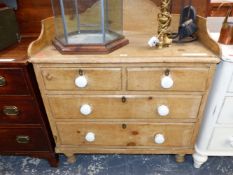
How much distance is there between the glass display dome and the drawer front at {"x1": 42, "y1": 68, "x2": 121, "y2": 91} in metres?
0.10

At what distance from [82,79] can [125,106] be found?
0.30 meters

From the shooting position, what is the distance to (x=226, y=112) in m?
1.17

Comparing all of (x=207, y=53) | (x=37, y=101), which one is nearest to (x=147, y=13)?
(x=207, y=53)

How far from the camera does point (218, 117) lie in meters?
1.19

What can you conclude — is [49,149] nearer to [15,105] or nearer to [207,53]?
[15,105]

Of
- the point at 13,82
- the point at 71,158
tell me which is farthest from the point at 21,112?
the point at 71,158

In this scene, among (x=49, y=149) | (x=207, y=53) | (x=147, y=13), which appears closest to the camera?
(x=207, y=53)

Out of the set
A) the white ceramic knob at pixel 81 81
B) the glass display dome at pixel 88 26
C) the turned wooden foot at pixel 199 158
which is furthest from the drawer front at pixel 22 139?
the turned wooden foot at pixel 199 158

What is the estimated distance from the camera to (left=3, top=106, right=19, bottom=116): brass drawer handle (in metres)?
1.19

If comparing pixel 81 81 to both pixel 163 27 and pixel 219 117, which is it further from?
pixel 219 117

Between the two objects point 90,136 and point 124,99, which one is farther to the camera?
point 90,136

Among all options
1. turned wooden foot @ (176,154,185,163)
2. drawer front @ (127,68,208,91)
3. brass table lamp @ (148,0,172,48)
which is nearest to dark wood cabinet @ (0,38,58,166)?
drawer front @ (127,68,208,91)

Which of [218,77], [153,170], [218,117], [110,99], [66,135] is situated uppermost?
[218,77]

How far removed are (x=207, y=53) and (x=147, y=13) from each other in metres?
0.45
